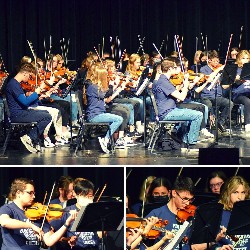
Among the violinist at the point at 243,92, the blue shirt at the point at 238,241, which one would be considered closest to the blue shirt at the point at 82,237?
the blue shirt at the point at 238,241

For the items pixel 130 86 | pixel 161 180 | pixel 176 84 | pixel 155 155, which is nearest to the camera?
pixel 161 180

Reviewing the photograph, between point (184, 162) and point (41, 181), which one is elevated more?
point (41, 181)

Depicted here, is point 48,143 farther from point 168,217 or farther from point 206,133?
point 168,217

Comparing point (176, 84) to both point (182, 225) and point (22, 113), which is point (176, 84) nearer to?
point (22, 113)

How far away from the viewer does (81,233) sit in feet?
19.1

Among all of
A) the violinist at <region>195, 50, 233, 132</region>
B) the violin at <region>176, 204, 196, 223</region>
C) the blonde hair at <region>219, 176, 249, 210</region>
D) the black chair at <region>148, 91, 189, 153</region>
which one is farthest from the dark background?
the violinist at <region>195, 50, 233, 132</region>

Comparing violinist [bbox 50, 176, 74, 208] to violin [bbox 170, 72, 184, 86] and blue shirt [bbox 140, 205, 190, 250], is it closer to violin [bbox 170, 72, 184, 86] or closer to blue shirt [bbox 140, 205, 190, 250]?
blue shirt [bbox 140, 205, 190, 250]

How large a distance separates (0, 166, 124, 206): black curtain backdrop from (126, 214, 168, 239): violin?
180 millimetres

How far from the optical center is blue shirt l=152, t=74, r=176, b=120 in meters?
9.71

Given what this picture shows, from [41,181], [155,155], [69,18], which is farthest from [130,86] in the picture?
[41,181]

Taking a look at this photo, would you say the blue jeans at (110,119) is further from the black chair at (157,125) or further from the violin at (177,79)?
the violin at (177,79)

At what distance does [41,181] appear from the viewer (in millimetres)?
5770

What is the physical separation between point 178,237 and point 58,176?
0.91 meters

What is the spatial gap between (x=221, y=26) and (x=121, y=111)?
18.9 ft
